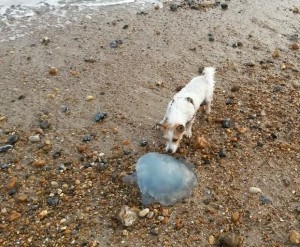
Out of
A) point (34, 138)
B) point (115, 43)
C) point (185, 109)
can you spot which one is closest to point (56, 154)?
point (34, 138)

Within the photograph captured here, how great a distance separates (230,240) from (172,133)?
71.5 inches

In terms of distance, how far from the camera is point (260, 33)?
9758 millimetres

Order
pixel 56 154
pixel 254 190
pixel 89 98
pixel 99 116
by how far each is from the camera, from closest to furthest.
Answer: pixel 254 190
pixel 56 154
pixel 99 116
pixel 89 98

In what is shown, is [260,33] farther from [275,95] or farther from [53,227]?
[53,227]

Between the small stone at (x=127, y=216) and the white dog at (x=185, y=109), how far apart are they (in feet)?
4.35

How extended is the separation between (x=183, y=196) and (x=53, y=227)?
1.69m

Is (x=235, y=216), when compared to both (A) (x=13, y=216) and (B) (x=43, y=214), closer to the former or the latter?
(B) (x=43, y=214)

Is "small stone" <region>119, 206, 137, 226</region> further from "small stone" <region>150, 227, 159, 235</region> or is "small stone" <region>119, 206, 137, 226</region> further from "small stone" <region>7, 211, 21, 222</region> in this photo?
"small stone" <region>7, 211, 21, 222</region>

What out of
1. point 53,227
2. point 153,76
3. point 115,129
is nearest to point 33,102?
point 115,129

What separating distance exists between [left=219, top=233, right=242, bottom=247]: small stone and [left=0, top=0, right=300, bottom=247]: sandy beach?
2 cm

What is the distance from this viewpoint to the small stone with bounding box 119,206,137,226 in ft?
17.6

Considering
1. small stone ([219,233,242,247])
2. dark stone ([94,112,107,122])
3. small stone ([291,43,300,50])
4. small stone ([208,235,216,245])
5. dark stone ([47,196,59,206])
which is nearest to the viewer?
small stone ([219,233,242,247])

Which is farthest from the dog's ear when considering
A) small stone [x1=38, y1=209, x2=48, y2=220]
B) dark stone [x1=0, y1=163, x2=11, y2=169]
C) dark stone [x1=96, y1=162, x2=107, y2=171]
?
dark stone [x1=0, y1=163, x2=11, y2=169]

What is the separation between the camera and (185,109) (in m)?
6.60
